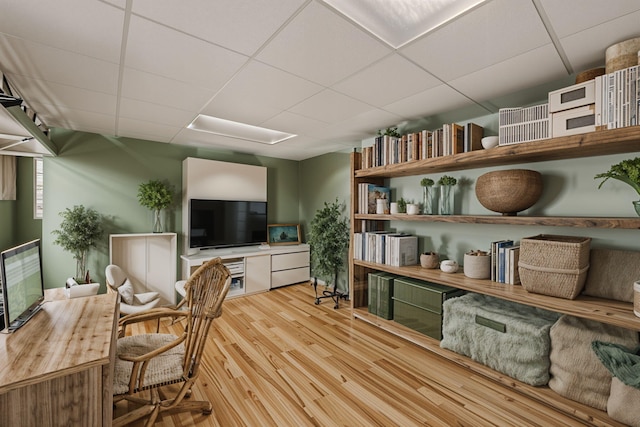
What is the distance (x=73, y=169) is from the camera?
11.7 feet

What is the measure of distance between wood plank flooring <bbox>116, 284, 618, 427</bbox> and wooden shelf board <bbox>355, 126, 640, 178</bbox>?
177cm

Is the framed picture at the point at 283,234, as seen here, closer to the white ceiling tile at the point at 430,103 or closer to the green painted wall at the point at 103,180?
the green painted wall at the point at 103,180

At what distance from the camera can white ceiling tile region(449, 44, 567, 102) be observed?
1820 mm

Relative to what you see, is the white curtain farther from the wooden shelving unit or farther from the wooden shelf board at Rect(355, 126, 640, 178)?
the wooden shelf board at Rect(355, 126, 640, 178)

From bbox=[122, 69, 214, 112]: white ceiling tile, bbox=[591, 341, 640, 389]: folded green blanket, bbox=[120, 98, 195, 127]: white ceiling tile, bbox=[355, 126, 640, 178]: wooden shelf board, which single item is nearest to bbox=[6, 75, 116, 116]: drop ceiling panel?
bbox=[120, 98, 195, 127]: white ceiling tile

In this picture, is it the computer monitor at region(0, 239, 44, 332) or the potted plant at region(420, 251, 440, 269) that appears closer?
the computer monitor at region(0, 239, 44, 332)

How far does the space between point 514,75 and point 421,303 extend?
210cm

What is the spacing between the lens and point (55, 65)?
1.91 meters

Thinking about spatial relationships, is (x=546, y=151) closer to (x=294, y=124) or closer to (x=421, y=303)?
(x=421, y=303)

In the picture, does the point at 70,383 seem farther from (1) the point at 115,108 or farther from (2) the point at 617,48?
(2) the point at 617,48

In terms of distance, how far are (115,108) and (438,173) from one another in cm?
341

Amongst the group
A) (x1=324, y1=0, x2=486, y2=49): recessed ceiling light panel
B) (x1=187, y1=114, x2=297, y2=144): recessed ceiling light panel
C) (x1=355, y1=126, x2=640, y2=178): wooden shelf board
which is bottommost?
(x1=355, y1=126, x2=640, y2=178): wooden shelf board

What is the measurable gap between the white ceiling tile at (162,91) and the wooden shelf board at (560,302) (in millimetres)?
2642

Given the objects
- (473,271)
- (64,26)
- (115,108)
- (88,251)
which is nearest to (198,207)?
(88,251)
